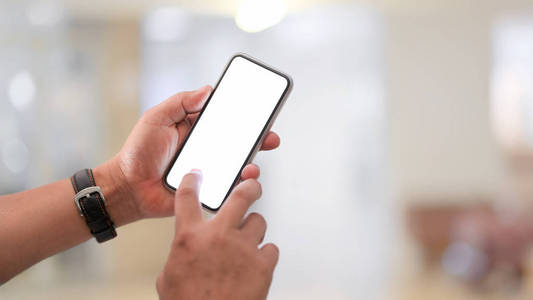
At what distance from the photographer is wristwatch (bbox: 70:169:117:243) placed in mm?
639

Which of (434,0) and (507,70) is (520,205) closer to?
(507,70)

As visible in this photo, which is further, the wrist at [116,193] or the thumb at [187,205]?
the wrist at [116,193]

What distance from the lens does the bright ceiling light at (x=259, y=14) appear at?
2096mm

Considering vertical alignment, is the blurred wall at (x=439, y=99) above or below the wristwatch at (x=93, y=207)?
above

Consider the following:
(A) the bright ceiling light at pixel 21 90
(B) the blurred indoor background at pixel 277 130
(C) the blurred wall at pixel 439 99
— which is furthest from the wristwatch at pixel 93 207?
(C) the blurred wall at pixel 439 99

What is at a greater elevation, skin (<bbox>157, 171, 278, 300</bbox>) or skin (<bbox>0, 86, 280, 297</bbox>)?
skin (<bbox>0, 86, 280, 297</bbox>)

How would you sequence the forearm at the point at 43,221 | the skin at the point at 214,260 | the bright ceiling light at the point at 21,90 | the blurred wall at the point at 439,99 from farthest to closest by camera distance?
1. the blurred wall at the point at 439,99
2. the bright ceiling light at the point at 21,90
3. the forearm at the point at 43,221
4. the skin at the point at 214,260

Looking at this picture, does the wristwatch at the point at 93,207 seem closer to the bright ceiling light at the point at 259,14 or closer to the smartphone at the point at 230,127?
the smartphone at the point at 230,127

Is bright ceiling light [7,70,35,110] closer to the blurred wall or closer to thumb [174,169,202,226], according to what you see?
thumb [174,169,202,226]

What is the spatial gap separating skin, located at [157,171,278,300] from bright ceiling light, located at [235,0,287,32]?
1.68 meters

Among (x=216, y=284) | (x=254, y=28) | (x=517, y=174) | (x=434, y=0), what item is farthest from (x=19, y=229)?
(x=517, y=174)

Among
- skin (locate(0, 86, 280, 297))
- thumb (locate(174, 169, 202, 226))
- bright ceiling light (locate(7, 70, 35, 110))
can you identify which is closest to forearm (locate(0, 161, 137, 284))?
skin (locate(0, 86, 280, 297))

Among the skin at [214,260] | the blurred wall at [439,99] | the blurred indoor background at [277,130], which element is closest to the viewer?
the skin at [214,260]

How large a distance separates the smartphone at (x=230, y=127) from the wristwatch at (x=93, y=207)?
92 millimetres
